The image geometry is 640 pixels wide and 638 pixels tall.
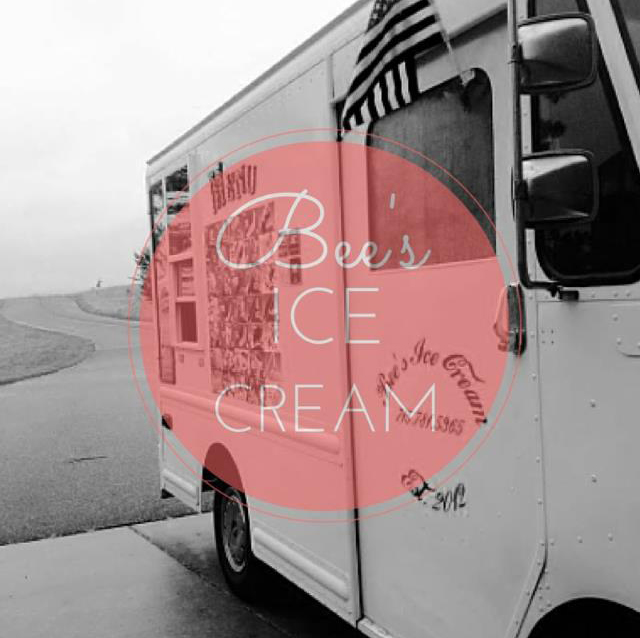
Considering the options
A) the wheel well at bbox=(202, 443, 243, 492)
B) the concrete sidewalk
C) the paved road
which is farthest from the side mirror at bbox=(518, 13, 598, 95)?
the paved road

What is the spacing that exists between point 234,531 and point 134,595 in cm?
76

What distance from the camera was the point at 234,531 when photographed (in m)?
5.21

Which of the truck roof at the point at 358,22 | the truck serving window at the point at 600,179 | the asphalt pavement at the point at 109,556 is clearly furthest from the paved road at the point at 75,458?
the truck serving window at the point at 600,179

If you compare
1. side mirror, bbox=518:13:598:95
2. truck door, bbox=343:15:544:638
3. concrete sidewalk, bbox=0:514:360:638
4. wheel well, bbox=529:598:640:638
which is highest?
side mirror, bbox=518:13:598:95

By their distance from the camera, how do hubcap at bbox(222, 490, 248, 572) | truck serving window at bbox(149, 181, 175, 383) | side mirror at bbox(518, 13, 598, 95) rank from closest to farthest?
side mirror at bbox(518, 13, 598, 95) → hubcap at bbox(222, 490, 248, 572) → truck serving window at bbox(149, 181, 175, 383)

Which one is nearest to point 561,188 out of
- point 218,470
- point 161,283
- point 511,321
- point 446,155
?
point 511,321

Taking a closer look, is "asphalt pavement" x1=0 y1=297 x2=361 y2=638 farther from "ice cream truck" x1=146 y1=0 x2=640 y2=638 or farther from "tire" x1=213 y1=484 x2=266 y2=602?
"ice cream truck" x1=146 y1=0 x2=640 y2=638

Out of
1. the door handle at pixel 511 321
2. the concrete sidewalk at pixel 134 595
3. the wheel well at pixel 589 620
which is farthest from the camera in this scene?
the concrete sidewalk at pixel 134 595

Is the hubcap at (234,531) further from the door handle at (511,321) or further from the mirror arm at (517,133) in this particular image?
the mirror arm at (517,133)

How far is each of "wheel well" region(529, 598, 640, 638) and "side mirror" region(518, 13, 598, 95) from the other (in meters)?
1.33

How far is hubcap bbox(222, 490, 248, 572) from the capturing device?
16.4ft

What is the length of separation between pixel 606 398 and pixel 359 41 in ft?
5.85

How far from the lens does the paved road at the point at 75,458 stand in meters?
7.26

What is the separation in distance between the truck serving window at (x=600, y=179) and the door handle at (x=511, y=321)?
0.16 meters
